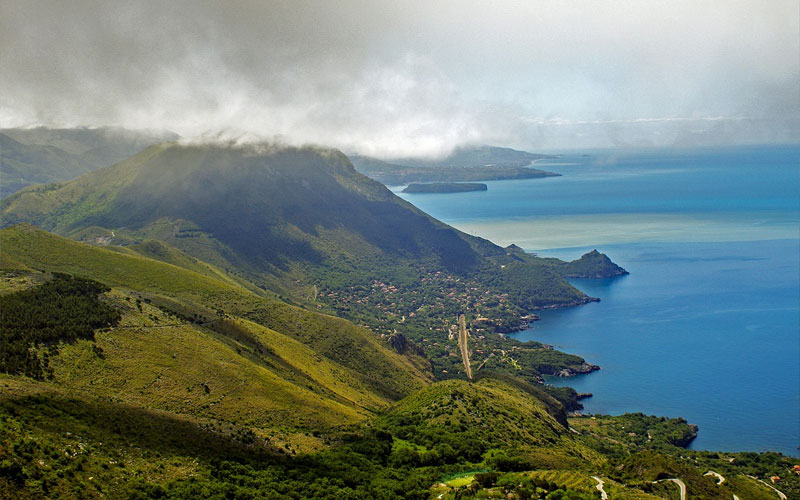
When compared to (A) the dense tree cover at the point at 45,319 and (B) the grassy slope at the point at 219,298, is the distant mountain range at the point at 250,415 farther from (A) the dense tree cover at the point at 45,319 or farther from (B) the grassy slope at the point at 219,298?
(B) the grassy slope at the point at 219,298

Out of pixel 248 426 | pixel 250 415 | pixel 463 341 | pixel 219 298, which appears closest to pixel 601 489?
pixel 248 426

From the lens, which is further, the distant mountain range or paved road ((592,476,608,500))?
paved road ((592,476,608,500))

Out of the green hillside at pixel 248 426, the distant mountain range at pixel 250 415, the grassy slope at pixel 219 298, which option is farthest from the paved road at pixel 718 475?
the grassy slope at pixel 219 298

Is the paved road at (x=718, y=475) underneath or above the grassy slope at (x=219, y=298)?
underneath

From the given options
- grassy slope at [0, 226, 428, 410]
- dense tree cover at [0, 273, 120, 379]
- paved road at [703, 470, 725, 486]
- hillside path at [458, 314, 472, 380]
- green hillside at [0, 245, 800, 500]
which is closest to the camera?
green hillside at [0, 245, 800, 500]

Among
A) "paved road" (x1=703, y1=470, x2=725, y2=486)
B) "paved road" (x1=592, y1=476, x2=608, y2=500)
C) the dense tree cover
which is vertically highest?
the dense tree cover

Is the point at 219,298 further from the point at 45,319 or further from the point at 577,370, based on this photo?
the point at 577,370

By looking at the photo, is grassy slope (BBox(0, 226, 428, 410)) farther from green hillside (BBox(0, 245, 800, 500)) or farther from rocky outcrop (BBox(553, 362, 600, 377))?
rocky outcrop (BBox(553, 362, 600, 377))

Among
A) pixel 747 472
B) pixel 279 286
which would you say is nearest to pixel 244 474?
pixel 747 472

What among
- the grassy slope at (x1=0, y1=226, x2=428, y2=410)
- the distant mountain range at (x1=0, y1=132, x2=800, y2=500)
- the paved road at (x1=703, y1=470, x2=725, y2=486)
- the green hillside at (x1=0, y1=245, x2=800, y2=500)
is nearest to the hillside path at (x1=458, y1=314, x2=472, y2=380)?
the distant mountain range at (x1=0, y1=132, x2=800, y2=500)
